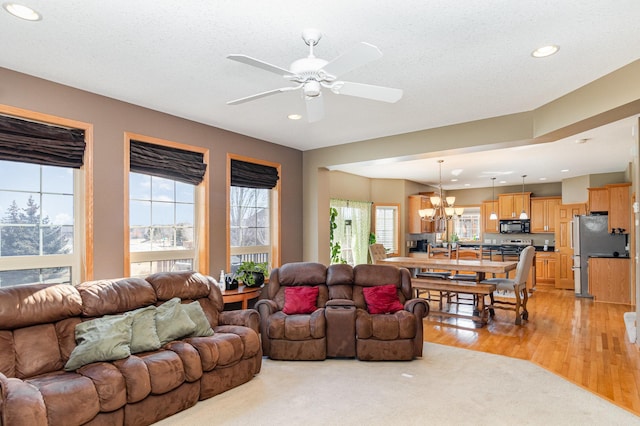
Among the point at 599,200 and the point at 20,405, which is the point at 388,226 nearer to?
the point at 599,200

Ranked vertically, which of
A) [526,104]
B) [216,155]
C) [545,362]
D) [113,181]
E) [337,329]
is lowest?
[545,362]

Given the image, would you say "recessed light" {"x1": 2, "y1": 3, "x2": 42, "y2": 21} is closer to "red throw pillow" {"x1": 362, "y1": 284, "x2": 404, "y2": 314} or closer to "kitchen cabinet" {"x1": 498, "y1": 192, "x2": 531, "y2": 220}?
"red throw pillow" {"x1": 362, "y1": 284, "x2": 404, "y2": 314}

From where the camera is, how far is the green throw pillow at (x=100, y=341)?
2.76 m

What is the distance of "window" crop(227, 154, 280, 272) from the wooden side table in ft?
1.55

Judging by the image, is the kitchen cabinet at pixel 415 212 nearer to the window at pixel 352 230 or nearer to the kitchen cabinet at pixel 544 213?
the window at pixel 352 230

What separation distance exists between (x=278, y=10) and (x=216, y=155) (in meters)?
2.90

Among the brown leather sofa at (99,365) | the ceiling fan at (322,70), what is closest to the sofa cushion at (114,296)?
the brown leather sofa at (99,365)

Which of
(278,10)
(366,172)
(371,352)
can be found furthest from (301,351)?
(366,172)

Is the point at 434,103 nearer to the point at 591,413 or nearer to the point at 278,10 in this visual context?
the point at 278,10

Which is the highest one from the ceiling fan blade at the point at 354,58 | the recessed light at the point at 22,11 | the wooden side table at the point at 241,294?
the recessed light at the point at 22,11

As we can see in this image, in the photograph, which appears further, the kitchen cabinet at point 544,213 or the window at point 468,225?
the window at point 468,225

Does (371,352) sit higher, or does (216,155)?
(216,155)

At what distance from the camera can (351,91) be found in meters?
2.57

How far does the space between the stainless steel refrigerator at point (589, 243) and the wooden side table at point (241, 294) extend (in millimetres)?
6820
